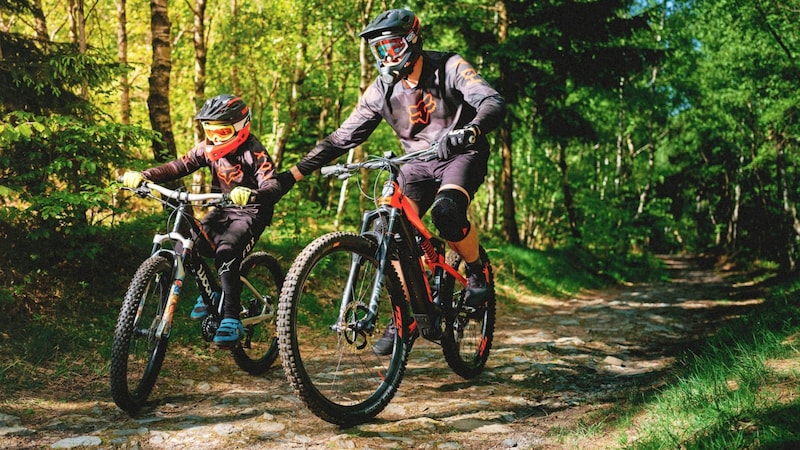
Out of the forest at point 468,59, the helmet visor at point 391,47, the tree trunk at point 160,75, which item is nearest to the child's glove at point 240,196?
the helmet visor at point 391,47

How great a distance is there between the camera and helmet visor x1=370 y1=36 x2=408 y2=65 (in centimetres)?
416

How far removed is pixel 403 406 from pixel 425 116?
218 cm

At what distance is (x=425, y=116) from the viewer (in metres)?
4.46

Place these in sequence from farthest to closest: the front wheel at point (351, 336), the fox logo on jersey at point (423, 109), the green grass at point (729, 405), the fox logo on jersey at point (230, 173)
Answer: the fox logo on jersey at point (230, 173), the fox logo on jersey at point (423, 109), the front wheel at point (351, 336), the green grass at point (729, 405)

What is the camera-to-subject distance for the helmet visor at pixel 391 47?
4160 mm

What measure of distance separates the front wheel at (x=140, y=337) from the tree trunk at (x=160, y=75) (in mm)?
3821

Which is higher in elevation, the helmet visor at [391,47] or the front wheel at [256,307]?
the helmet visor at [391,47]

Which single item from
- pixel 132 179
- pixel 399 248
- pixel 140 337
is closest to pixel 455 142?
pixel 399 248

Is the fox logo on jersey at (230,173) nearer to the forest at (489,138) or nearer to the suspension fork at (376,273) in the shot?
the forest at (489,138)

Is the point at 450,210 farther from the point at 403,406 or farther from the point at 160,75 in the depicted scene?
the point at 160,75

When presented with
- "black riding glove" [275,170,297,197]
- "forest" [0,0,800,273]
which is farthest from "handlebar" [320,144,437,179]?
"forest" [0,0,800,273]

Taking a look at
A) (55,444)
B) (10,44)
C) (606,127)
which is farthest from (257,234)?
(606,127)

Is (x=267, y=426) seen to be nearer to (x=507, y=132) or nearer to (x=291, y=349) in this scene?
(x=291, y=349)

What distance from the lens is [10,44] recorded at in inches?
234
